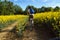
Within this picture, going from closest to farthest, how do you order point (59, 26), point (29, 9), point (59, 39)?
1. point (59, 39)
2. point (59, 26)
3. point (29, 9)

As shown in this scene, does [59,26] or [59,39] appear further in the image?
[59,26]

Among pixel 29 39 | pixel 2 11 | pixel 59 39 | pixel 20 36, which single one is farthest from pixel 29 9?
pixel 2 11

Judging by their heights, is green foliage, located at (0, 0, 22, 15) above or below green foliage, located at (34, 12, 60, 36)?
below

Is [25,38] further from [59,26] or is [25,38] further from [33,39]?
[59,26]

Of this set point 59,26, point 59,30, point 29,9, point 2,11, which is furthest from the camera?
point 2,11

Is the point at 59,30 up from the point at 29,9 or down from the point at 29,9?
down

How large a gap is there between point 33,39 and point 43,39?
25.7 inches

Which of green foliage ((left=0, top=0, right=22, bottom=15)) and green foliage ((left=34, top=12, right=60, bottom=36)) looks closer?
green foliage ((left=34, top=12, right=60, bottom=36))

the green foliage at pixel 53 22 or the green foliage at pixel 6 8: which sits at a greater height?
the green foliage at pixel 53 22

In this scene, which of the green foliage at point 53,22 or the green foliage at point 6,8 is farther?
the green foliage at point 6,8

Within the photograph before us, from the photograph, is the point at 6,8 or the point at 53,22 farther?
the point at 6,8

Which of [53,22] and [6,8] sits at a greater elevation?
[53,22]

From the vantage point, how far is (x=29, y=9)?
15.1m

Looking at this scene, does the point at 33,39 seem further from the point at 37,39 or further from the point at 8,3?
the point at 8,3
